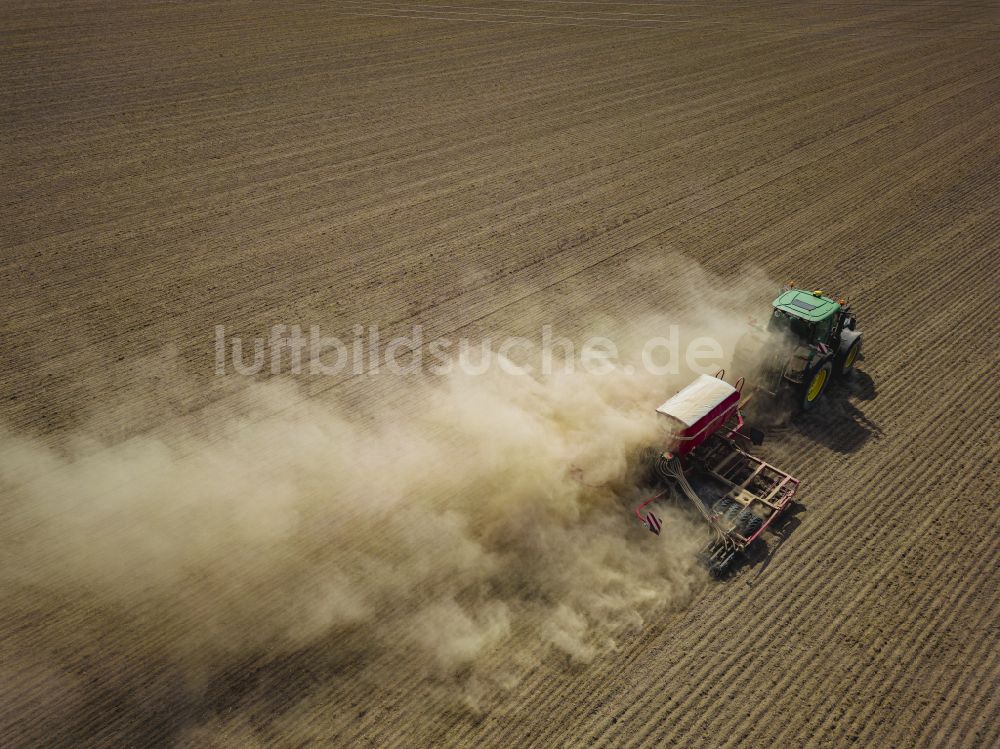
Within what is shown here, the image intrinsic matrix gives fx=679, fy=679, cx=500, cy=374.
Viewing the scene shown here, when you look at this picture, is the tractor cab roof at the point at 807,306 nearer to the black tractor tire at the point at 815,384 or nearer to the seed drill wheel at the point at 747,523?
the black tractor tire at the point at 815,384

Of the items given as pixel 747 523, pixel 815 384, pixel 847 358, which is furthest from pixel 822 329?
pixel 747 523

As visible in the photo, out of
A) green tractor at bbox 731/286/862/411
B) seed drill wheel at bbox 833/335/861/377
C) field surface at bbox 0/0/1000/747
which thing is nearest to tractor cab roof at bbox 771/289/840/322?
green tractor at bbox 731/286/862/411

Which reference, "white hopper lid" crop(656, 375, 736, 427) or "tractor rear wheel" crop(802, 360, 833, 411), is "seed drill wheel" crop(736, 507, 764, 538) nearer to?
"white hopper lid" crop(656, 375, 736, 427)

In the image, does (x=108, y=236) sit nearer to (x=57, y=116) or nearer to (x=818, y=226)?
(x=57, y=116)

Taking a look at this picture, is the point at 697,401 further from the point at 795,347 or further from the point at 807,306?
the point at 807,306

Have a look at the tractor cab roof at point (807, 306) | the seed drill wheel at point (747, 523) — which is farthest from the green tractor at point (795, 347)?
the seed drill wheel at point (747, 523)
